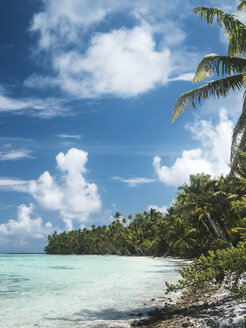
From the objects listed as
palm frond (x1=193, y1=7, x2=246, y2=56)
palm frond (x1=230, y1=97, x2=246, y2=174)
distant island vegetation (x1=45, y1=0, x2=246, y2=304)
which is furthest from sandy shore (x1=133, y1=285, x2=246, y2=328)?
palm frond (x1=193, y1=7, x2=246, y2=56)

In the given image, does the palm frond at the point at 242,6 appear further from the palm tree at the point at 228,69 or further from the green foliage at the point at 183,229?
the green foliage at the point at 183,229

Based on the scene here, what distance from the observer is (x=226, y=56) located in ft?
35.0

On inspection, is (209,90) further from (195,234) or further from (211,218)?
(195,234)

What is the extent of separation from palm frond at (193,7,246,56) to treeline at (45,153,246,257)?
357 cm

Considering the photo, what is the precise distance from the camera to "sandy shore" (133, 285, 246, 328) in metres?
6.88

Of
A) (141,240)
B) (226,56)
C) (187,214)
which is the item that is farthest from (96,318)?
(141,240)

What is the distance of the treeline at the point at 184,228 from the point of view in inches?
1016

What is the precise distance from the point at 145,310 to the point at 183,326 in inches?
134

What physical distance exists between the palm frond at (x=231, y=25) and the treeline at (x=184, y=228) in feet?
11.7

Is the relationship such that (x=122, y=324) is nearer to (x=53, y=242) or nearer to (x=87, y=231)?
(x=87, y=231)

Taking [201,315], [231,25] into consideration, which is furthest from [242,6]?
[201,315]

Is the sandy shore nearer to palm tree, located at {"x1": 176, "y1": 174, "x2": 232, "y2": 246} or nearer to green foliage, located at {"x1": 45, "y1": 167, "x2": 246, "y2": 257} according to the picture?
green foliage, located at {"x1": 45, "y1": 167, "x2": 246, "y2": 257}

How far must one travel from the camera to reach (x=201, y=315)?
306 inches

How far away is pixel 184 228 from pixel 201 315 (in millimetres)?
35579
